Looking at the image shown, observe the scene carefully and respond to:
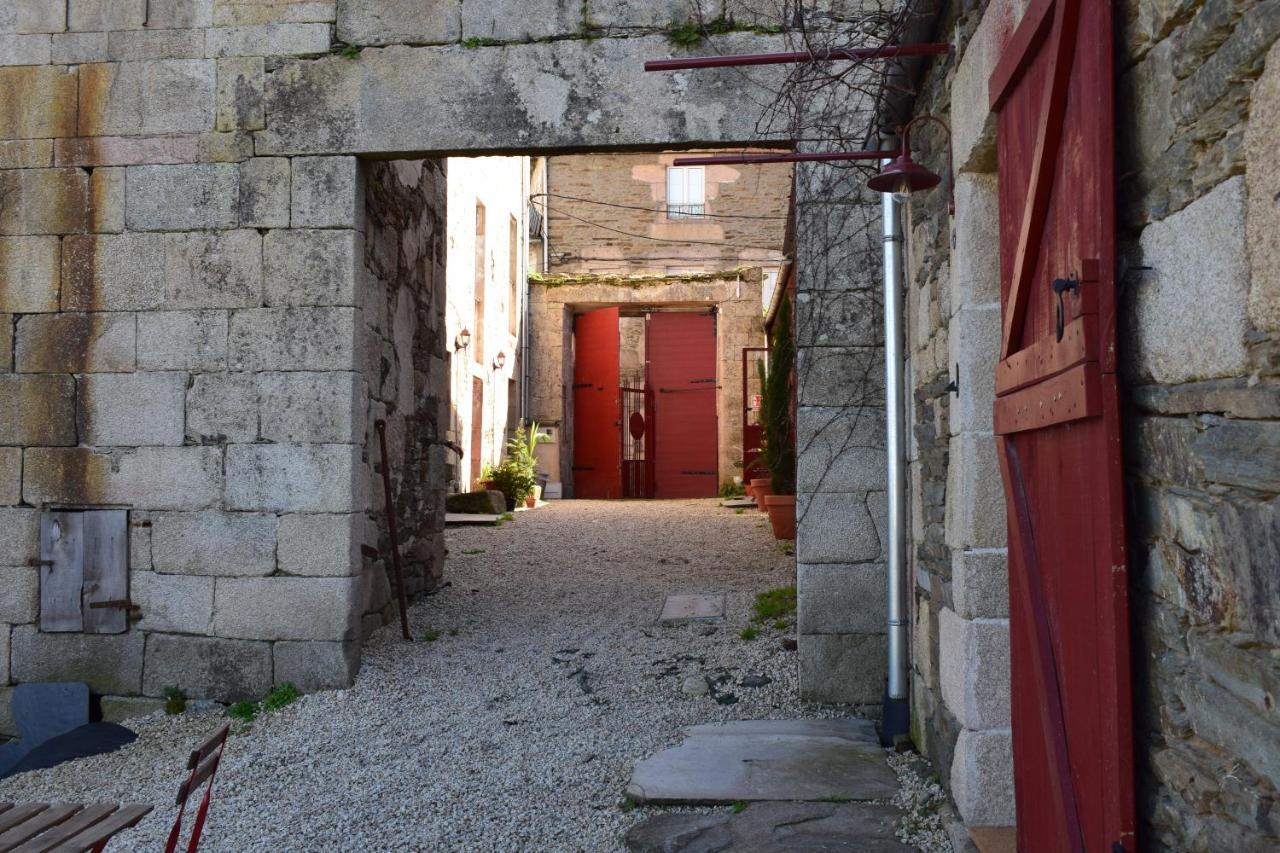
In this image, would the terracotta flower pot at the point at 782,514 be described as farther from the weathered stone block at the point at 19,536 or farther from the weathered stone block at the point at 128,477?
the weathered stone block at the point at 19,536

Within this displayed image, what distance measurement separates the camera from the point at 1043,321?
2229 millimetres

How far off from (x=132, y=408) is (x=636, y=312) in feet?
32.5

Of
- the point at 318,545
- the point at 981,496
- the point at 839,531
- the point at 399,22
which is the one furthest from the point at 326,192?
the point at 981,496

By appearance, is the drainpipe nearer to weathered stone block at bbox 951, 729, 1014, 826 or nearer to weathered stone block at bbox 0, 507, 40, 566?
weathered stone block at bbox 951, 729, 1014, 826

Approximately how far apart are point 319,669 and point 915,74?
11.6ft

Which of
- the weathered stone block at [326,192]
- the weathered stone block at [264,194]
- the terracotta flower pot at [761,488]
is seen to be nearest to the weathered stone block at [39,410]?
the weathered stone block at [264,194]

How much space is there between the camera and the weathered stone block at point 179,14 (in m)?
4.75

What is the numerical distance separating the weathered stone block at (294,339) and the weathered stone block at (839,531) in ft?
7.22

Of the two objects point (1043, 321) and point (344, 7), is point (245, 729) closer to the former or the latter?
point (344, 7)

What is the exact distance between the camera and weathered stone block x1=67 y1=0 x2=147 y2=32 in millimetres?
4773

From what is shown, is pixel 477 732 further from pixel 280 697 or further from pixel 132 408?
pixel 132 408

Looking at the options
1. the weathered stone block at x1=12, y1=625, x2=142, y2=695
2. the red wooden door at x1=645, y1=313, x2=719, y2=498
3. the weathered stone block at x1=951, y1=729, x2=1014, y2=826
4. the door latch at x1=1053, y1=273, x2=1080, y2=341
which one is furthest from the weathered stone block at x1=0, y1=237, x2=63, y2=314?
the red wooden door at x1=645, y1=313, x2=719, y2=498

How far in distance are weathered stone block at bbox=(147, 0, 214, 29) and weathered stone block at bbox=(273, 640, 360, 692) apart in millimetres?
2929

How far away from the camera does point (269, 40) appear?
185 inches
